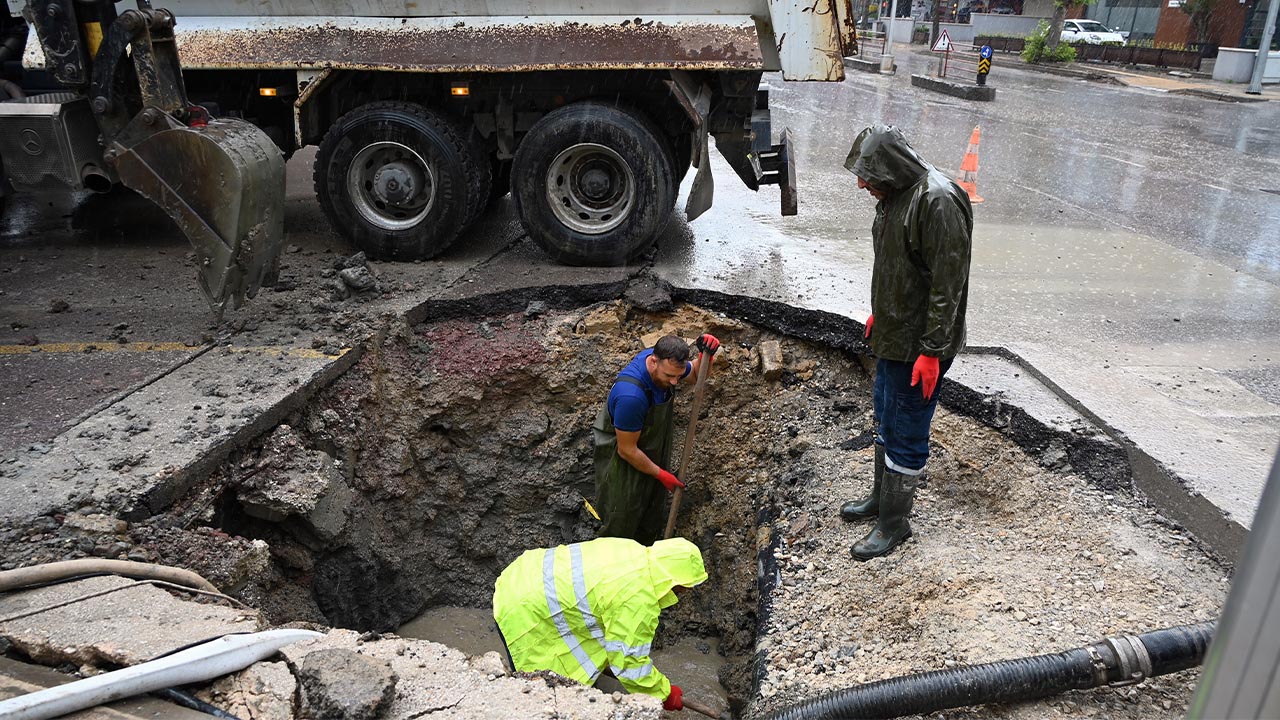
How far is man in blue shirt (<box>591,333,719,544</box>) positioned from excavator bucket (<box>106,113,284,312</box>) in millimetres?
2238

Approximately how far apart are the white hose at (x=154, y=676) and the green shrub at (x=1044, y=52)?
31.3 metres

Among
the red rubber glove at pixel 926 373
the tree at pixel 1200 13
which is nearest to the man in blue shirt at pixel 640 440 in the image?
the red rubber glove at pixel 926 373

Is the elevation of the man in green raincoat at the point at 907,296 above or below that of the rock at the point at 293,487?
above

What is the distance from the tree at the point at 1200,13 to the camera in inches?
1091

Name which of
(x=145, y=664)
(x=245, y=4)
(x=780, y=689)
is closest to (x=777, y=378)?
(x=780, y=689)

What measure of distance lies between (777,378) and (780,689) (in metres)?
2.39

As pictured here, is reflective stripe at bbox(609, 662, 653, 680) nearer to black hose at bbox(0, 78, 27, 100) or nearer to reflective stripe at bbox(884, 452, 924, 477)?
reflective stripe at bbox(884, 452, 924, 477)

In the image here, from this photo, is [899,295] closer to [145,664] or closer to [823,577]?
[823,577]

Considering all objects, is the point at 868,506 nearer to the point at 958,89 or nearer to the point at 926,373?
the point at 926,373

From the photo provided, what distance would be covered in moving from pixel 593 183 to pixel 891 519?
10.7 ft

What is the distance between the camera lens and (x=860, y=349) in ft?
17.1

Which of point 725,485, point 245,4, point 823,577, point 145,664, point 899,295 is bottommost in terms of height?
point 725,485

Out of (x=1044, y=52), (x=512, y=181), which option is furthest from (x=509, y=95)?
(x=1044, y=52)

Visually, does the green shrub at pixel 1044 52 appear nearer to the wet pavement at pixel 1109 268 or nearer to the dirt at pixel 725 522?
the wet pavement at pixel 1109 268
